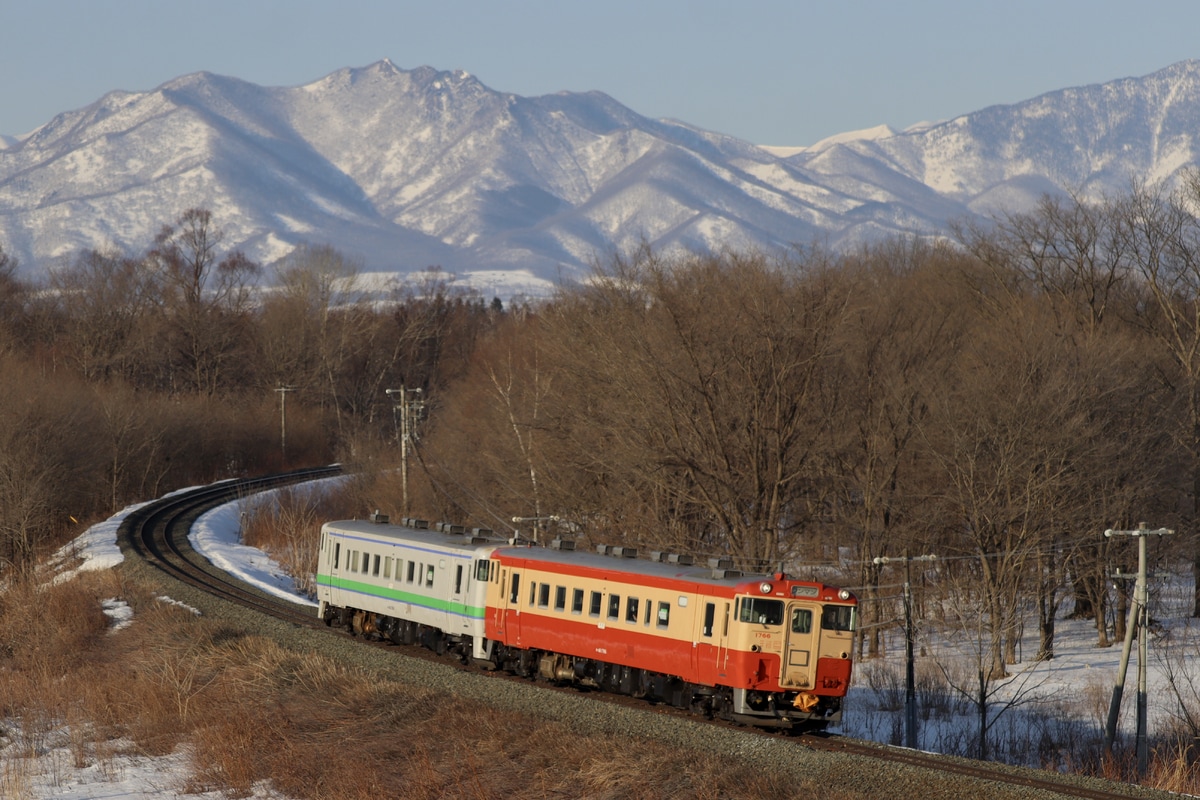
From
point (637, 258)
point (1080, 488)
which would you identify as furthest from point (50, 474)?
point (1080, 488)

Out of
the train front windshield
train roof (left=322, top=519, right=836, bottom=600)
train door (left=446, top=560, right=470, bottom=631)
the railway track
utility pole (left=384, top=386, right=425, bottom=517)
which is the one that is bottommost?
the railway track

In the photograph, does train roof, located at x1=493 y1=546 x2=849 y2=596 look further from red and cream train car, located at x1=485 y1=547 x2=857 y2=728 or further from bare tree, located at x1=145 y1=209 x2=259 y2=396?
bare tree, located at x1=145 y1=209 x2=259 y2=396

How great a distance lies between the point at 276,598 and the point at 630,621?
764 inches

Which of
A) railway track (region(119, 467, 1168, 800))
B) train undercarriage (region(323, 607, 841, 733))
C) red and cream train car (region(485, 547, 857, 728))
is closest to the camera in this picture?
railway track (region(119, 467, 1168, 800))

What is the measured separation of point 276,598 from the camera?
133 feet

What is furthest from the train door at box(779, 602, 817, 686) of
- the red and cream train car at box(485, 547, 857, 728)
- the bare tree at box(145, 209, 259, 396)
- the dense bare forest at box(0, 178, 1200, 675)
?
the bare tree at box(145, 209, 259, 396)

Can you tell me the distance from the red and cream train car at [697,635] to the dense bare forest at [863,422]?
56.6ft

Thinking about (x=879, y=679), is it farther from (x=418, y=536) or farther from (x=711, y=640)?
(x=711, y=640)

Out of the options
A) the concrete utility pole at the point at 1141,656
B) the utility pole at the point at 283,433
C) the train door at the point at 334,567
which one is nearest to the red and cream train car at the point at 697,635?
the concrete utility pole at the point at 1141,656

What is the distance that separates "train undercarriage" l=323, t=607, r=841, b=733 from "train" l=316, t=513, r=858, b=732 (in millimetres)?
25

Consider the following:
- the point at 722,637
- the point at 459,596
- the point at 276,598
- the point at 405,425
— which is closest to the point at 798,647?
the point at 722,637

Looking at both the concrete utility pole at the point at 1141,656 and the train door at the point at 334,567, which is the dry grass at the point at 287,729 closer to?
the train door at the point at 334,567

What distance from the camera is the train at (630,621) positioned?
73.4ft

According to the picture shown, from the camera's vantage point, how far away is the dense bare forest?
46.7 metres
